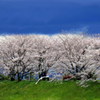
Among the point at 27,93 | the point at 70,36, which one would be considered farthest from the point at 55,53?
the point at 27,93

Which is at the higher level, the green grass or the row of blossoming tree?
the row of blossoming tree

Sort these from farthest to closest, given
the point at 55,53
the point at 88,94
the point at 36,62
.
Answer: the point at 36,62
the point at 55,53
the point at 88,94

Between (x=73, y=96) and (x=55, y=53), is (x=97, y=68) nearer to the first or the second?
(x=73, y=96)

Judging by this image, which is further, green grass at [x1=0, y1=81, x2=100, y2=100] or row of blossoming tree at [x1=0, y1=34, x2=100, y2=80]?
row of blossoming tree at [x1=0, y1=34, x2=100, y2=80]

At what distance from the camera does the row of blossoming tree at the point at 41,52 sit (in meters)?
37.2

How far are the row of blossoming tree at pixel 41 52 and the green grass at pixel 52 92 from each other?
4826 mm

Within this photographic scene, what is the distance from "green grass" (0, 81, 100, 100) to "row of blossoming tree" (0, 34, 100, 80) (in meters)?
4.83

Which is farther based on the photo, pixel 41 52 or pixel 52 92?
pixel 41 52

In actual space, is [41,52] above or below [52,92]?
Result: above

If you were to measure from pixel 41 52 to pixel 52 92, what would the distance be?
17.8m

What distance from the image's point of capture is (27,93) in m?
31.8

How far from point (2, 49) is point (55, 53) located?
11.7 metres

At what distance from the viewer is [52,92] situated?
30562 mm

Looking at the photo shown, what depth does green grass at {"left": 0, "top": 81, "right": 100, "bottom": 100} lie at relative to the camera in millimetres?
27953
